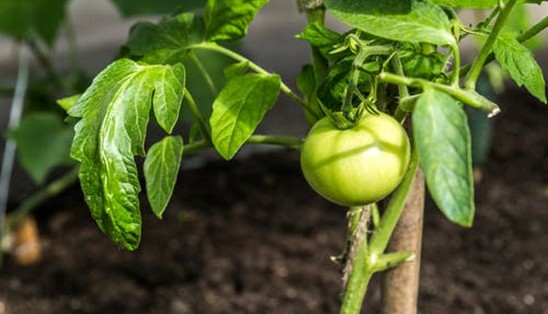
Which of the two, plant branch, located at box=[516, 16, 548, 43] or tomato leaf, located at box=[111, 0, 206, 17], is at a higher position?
plant branch, located at box=[516, 16, 548, 43]

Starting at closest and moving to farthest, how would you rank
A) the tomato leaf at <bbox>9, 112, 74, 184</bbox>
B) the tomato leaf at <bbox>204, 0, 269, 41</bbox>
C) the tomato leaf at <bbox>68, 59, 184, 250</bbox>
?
the tomato leaf at <bbox>68, 59, 184, 250</bbox> → the tomato leaf at <bbox>204, 0, 269, 41</bbox> → the tomato leaf at <bbox>9, 112, 74, 184</bbox>

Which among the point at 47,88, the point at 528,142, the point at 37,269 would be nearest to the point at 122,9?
the point at 47,88

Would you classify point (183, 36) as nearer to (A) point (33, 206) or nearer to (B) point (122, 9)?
(B) point (122, 9)

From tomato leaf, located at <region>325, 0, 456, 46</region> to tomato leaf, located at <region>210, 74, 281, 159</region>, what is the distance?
0.39 ft

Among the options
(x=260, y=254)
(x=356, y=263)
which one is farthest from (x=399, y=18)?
(x=260, y=254)

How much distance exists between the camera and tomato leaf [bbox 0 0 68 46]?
6.02 ft

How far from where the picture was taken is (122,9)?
1709mm

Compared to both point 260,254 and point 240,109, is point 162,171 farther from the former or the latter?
point 260,254

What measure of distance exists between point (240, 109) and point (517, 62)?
21 cm

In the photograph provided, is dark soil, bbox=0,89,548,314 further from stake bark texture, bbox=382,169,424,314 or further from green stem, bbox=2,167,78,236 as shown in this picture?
stake bark texture, bbox=382,169,424,314

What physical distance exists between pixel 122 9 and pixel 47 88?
358 mm

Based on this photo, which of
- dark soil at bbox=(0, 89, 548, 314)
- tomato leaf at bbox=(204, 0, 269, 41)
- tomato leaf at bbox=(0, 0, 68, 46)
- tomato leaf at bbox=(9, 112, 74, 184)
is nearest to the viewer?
tomato leaf at bbox=(204, 0, 269, 41)

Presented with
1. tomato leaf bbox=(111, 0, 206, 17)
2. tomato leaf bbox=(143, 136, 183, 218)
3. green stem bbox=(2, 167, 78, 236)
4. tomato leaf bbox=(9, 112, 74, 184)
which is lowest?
green stem bbox=(2, 167, 78, 236)

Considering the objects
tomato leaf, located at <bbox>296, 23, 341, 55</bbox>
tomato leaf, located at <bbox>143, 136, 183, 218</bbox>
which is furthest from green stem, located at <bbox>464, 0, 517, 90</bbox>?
tomato leaf, located at <bbox>143, 136, 183, 218</bbox>
